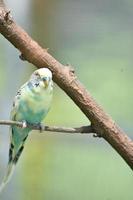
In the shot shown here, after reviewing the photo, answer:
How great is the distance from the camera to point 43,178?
65.8 inches

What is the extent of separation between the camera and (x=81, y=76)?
1.64 m

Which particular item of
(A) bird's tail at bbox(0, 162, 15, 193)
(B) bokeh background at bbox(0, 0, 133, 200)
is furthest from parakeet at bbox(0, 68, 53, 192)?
(B) bokeh background at bbox(0, 0, 133, 200)

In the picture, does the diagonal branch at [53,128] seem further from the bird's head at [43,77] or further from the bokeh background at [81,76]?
the bokeh background at [81,76]

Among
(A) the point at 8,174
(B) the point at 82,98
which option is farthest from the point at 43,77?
(A) the point at 8,174

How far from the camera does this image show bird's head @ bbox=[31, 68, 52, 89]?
772 millimetres

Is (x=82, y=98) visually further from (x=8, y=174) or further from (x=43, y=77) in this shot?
(x=8, y=174)

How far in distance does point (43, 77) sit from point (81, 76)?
870 mm

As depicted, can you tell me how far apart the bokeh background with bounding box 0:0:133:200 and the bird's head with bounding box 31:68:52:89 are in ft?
2.67

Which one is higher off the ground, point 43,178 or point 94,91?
point 94,91

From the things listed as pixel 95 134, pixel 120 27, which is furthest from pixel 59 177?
pixel 95 134

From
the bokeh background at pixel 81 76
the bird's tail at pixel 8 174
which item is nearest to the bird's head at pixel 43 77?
the bird's tail at pixel 8 174

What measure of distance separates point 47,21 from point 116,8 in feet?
0.64

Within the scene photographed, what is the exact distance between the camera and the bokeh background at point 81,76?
164 cm

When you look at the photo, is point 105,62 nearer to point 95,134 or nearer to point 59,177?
point 59,177
